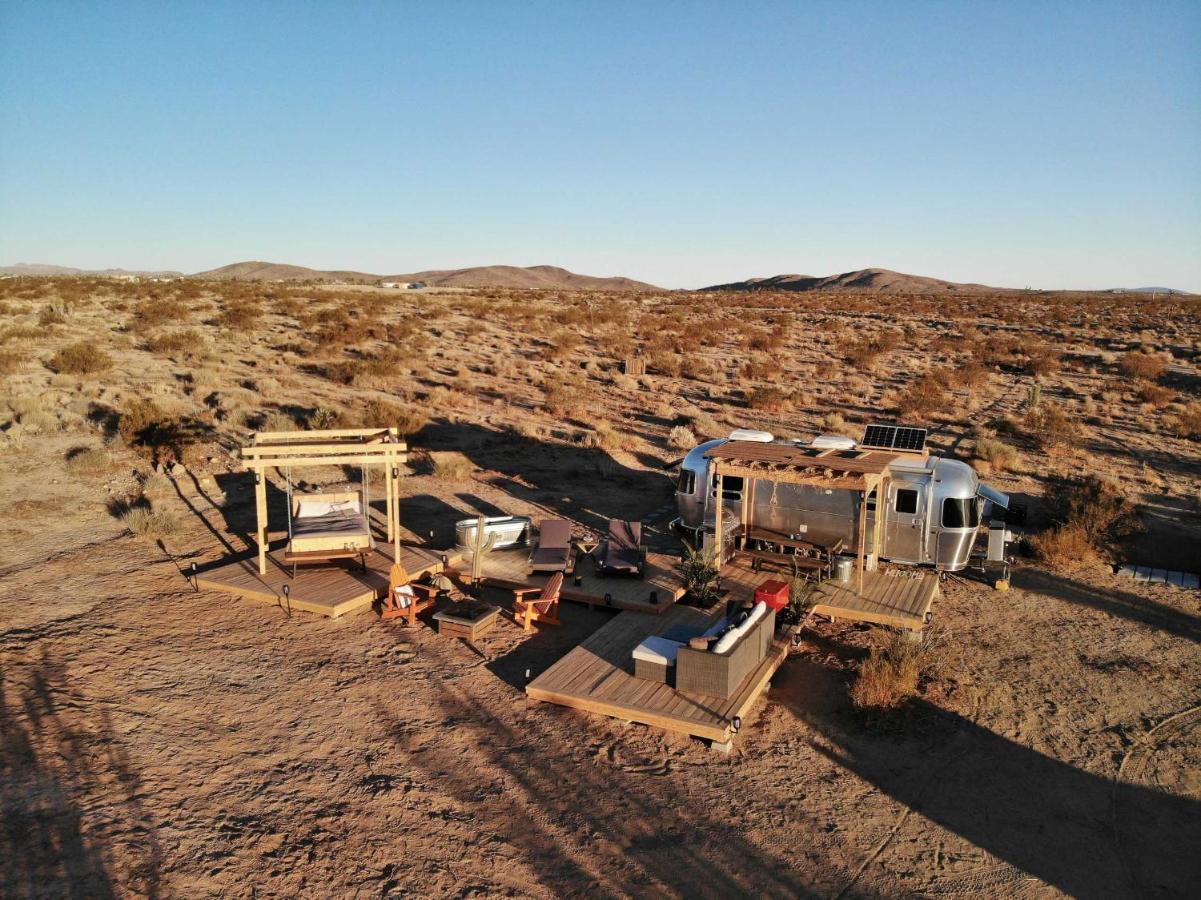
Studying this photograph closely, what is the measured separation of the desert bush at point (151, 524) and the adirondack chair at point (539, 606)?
7.01 m

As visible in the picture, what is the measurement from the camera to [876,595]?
10.8 metres

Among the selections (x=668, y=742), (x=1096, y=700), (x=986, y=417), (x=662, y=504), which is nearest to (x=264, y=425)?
(x=662, y=504)

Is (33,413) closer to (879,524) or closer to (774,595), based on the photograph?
(774,595)

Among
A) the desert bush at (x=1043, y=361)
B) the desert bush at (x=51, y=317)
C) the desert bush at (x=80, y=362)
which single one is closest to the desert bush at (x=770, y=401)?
the desert bush at (x=1043, y=361)

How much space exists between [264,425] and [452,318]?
2804cm

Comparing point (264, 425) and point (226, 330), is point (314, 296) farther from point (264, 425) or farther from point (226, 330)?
point (264, 425)

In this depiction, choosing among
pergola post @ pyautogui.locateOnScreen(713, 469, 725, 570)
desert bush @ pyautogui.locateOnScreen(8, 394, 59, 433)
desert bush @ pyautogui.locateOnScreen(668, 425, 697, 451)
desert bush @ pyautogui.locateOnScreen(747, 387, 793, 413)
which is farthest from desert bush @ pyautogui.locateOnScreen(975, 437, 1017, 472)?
desert bush @ pyautogui.locateOnScreen(8, 394, 59, 433)

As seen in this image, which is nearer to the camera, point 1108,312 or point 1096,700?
point 1096,700

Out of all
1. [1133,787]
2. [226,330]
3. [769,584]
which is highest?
[226,330]

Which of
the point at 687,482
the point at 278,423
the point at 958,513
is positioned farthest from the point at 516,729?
the point at 278,423

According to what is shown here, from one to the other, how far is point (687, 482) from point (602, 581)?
2570 mm

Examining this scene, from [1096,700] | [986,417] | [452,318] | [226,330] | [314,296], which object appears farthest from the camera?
[314,296]

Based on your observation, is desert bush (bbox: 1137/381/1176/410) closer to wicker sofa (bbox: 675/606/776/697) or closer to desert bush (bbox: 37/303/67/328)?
wicker sofa (bbox: 675/606/776/697)

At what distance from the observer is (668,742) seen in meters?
7.98
